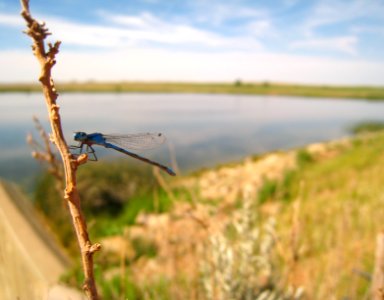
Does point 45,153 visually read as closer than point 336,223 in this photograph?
Yes

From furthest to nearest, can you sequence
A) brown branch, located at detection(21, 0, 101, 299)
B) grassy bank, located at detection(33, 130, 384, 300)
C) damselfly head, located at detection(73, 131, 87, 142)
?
1. grassy bank, located at detection(33, 130, 384, 300)
2. damselfly head, located at detection(73, 131, 87, 142)
3. brown branch, located at detection(21, 0, 101, 299)

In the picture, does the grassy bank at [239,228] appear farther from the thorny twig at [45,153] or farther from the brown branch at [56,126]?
the brown branch at [56,126]

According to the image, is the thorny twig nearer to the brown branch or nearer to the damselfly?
the damselfly

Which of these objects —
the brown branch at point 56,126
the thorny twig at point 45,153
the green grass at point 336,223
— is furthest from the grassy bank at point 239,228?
the brown branch at point 56,126

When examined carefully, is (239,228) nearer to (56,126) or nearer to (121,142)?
(121,142)

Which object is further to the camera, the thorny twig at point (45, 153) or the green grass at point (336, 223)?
the green grass at point (336, 223)

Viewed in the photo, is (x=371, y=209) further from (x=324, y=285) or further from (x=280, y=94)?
(x=280, y=94)

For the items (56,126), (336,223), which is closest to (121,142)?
(56,126)

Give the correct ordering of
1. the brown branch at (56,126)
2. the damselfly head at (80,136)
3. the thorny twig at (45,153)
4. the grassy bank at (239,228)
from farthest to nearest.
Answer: the grassy bank at (239,228)
the thorny twig at (45,153)
the damselfly head at (80,136)
the brown branch at (56,126)

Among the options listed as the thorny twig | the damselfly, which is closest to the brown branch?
the damselfly
